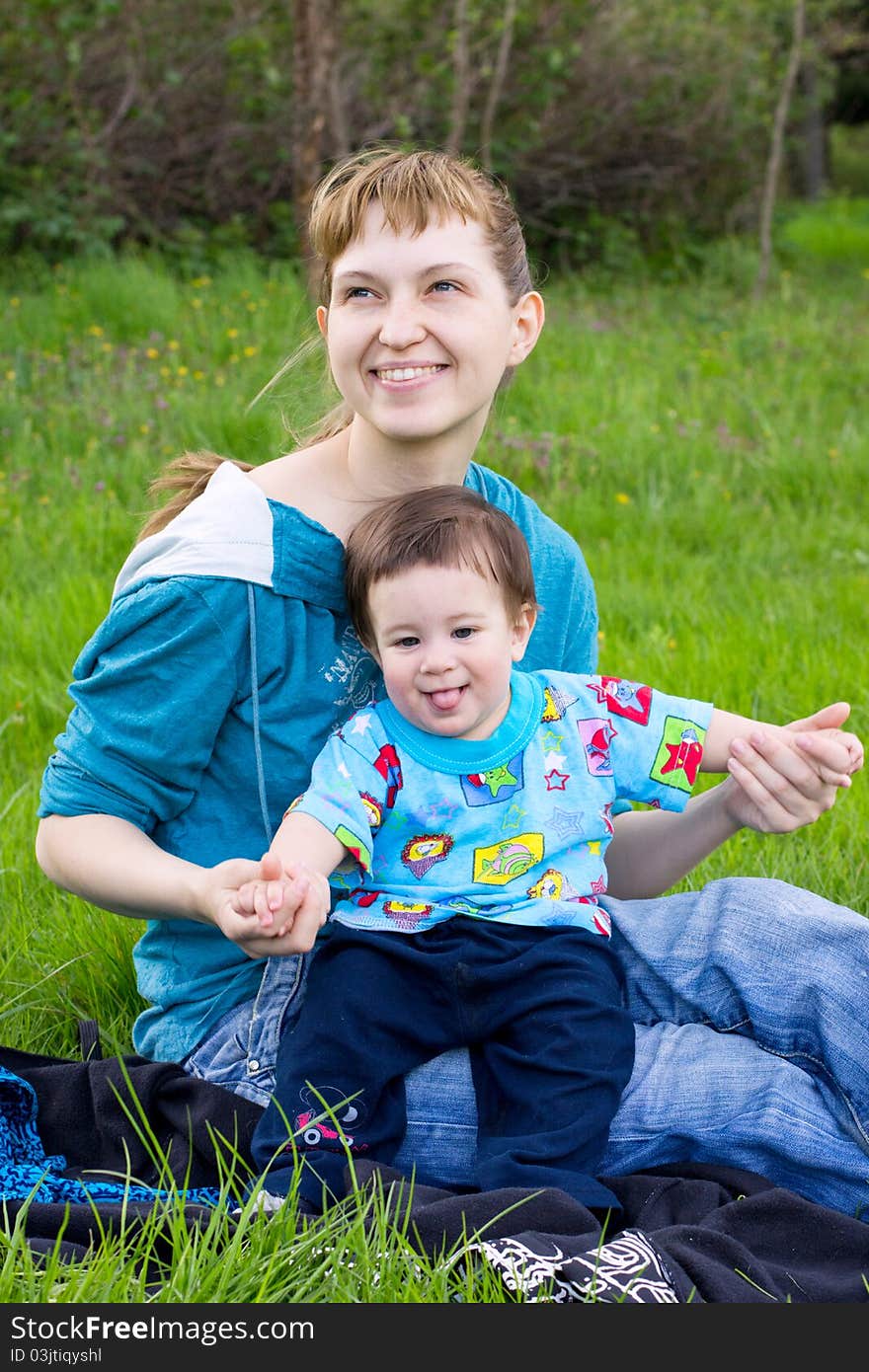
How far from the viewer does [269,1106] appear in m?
2.17

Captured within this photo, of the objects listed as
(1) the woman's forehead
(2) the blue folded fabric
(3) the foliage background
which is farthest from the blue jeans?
(3) the foliage background

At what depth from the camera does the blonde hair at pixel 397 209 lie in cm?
238

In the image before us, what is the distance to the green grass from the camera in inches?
108

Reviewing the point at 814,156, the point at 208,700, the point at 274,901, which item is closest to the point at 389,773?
the point at 208,700

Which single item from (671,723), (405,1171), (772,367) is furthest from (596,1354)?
(772,367)

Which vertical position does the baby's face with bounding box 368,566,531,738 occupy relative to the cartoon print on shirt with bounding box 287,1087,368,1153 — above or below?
above

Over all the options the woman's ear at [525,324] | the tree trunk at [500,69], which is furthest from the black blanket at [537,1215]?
the tree trunk at [500,69]

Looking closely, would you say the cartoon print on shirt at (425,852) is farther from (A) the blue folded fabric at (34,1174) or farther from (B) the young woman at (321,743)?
(A) the blue folded fabric at (34,1174)

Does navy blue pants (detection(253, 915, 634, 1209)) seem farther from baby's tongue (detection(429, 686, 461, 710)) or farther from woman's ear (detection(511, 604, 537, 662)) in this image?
woman's ear (detection(511, 604, 537, 662))

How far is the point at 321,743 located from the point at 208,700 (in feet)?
0.68

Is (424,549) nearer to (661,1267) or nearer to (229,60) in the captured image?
(661,1267)

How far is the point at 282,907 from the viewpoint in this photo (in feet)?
6.44

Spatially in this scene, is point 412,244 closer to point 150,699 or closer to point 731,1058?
point 150,699

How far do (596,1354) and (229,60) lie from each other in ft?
30.0
